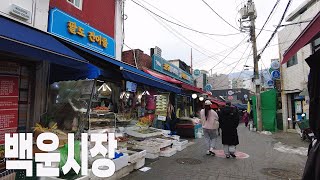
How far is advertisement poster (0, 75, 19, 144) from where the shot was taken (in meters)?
6.22

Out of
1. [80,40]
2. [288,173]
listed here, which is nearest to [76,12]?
→ [80,40]

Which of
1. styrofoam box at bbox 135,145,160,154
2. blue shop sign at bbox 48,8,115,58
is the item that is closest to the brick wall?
blue shop sign at bbox 48,8,115,58

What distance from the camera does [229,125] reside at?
9.77 m

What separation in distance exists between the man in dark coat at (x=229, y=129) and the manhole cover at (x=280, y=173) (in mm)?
1762

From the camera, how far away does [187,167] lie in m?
8.17

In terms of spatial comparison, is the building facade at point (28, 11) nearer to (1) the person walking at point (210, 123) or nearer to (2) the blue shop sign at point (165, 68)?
(1) the person walking at point (210, 123)

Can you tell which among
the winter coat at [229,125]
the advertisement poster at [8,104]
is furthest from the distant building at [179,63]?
the advertisement poster at [8,104]

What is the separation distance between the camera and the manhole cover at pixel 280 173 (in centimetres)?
728

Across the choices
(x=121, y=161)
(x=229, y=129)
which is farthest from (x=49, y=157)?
(x=229, y=129)

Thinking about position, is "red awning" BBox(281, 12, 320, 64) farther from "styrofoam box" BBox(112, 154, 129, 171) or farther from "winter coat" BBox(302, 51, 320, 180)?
"styrofoam box" BBox(112, 154, 129, 171)

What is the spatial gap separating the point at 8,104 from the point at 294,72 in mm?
21311

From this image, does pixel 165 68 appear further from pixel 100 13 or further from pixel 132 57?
pixel 100 13

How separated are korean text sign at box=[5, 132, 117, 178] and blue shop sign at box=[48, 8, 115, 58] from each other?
336cm

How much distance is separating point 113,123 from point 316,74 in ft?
21.1
